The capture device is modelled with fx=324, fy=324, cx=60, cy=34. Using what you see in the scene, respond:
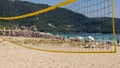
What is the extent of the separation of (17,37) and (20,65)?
40.7 ft

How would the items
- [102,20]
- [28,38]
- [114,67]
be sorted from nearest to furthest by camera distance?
[102,20] < [114,67] < [28,38]

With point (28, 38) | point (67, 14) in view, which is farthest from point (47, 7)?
point (28, 38)

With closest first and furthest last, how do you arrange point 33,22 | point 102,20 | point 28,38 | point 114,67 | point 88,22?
point 102,20 → point 88,22 → point 114,67 → point 33,22 → point 28,38

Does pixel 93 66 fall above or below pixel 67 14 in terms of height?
below

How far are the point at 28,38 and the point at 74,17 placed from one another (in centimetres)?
1279

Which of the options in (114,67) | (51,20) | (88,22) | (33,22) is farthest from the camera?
(33,22)

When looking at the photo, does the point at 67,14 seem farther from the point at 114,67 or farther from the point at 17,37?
the point at 17,37

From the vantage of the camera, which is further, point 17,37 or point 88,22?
point 17,37

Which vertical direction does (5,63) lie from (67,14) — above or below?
below

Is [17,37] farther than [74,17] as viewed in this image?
Yes

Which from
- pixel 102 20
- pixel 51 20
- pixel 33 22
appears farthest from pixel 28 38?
pixel 102 20

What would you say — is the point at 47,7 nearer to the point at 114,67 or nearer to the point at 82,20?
the point at 82,20

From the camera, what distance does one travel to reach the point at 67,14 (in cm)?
922

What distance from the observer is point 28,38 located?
70.4 feet
